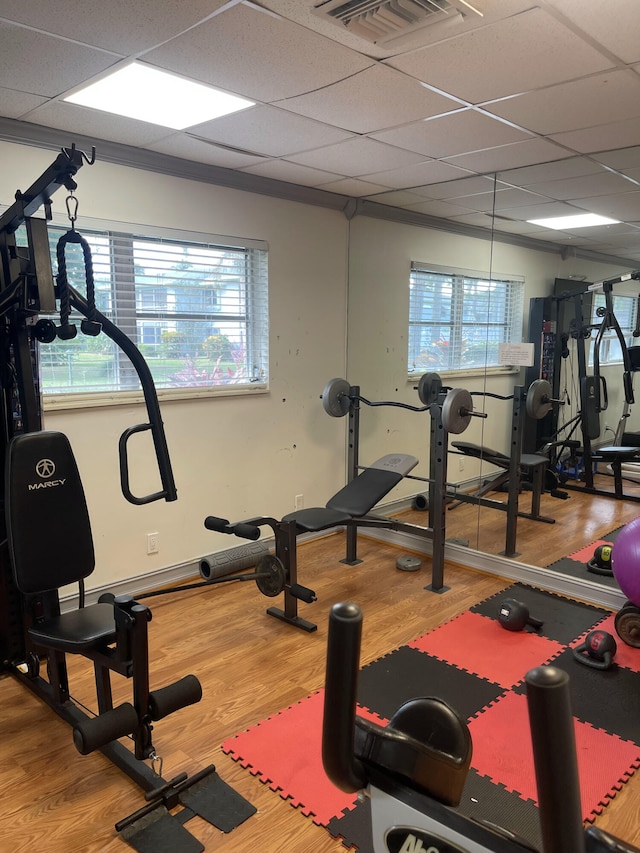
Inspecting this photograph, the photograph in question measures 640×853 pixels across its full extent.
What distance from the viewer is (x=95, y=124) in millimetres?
2631

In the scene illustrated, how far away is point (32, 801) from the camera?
1.86 metres

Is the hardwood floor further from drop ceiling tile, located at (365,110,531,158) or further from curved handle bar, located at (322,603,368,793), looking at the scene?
drop ceiling tile, located at (365,110,531,158)

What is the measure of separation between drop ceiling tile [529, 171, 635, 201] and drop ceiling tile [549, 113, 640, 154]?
277mm

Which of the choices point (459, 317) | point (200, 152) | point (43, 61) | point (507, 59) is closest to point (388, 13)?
point (507, 59)

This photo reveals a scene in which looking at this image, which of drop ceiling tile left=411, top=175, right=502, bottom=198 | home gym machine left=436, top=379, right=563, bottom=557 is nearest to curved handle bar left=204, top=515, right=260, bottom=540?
home gym machine left=436, top=379, right=563, bottom=557

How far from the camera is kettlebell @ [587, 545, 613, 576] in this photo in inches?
132

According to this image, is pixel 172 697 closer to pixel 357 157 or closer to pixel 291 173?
pixel 357 157

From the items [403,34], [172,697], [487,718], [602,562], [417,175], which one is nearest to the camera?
[403,34]

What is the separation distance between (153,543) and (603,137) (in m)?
2.97

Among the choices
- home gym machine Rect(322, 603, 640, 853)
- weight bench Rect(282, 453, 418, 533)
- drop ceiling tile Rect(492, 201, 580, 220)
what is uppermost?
drop ceiling tile Rect(492, 201, 580, 220)

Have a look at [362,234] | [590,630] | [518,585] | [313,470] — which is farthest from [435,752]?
[362,234]

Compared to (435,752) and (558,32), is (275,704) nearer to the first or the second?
(435,752)

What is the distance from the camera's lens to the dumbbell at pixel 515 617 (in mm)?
2861

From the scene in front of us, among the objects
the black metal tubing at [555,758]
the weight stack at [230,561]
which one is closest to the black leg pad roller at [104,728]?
the weight stack at [230,561]
